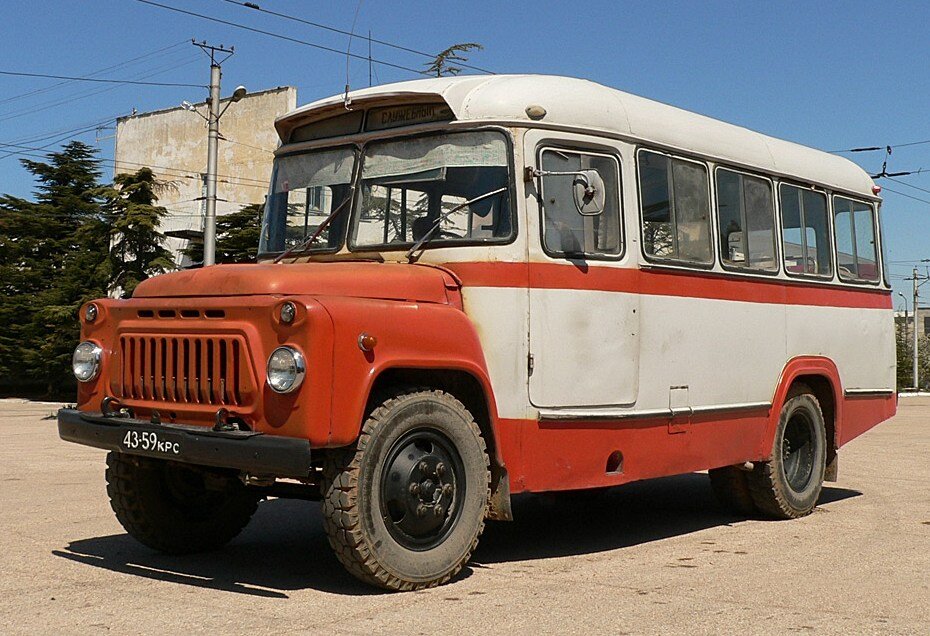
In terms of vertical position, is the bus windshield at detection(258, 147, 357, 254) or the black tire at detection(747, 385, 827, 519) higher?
the bus windshield at detection(258, 147, 357, 254)

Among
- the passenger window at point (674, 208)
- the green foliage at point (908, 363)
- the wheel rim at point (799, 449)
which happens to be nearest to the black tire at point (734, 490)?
the wheel rim at point (799, 449)

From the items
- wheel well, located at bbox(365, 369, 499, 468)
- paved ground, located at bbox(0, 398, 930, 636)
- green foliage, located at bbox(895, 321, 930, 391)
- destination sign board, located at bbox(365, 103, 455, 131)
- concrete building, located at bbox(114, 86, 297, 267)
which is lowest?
paved ground, located at bbox(0, 398, 930, 636)

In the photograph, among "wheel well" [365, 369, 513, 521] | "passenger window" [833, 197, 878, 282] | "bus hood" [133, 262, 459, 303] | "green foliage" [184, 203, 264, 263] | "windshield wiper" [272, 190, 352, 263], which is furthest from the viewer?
"green foliage" [184, 203, 264, 263]

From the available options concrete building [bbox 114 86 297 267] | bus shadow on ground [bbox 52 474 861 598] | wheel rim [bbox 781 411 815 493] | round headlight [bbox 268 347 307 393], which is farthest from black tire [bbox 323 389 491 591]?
concrete building [bbox 114 86 297 267]

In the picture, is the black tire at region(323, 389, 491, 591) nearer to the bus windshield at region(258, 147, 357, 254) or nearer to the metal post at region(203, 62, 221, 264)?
the bus windshield at region(258, 147, 357, 254)

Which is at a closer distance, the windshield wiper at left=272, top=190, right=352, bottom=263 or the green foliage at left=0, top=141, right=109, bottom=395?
the windshield wiper at left=272, top=190, right=352, bottom=263

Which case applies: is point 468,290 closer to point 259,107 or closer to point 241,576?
point 241,576

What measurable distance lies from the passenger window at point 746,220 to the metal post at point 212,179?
16.1 m

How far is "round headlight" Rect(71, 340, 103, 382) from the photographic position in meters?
7.07

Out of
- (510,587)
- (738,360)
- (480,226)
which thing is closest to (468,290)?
(480,226)

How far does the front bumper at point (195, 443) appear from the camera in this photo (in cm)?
592

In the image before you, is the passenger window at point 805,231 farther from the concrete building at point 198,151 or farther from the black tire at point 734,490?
the concrete building at point 198,151

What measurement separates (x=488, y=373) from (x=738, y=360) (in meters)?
2.80

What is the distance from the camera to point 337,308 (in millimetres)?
6164
